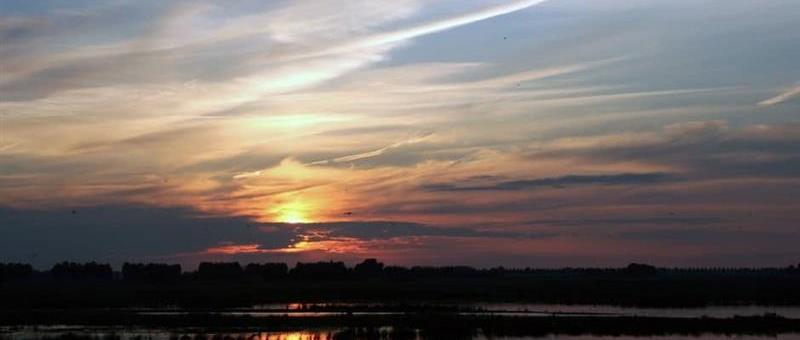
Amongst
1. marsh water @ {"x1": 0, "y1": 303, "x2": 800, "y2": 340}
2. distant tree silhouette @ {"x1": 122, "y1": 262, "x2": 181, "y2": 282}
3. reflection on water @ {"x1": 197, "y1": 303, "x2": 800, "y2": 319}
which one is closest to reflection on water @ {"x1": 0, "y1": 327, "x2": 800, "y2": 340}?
marsh water @ {"x1": 0, "y1": 303, "x2": 800, "y2": 340}

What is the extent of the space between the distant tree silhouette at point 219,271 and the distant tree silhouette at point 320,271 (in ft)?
32.5

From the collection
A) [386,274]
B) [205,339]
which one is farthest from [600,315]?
[386,274]

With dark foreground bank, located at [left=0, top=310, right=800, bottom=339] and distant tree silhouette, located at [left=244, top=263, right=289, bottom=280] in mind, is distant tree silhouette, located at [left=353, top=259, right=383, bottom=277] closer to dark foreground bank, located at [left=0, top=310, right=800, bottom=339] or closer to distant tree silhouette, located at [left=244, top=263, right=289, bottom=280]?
distant tree silhouette, located at [left=244, top=263, right=289, bottom=280]

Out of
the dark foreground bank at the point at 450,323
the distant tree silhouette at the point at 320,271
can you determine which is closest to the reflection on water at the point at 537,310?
the dark foreground bank at the point at 450,323

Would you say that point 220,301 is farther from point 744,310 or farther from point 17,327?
point 744,310

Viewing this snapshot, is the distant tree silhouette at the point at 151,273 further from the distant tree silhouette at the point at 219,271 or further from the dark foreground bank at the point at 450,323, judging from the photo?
the dark foreground bank at the point at 450,323

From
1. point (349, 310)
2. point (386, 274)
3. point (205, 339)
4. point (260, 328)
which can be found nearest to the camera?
point (205, 339)

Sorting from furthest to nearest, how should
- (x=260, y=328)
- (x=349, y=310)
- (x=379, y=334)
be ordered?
(x=349, y=310) → (x=260, y=328) → (x=379, y=334)

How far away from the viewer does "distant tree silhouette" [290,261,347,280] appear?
160m

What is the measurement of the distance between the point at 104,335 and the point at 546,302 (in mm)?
45934

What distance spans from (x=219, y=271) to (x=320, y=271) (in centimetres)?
2021

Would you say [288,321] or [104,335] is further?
[288,321]

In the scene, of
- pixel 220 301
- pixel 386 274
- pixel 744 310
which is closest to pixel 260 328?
pixel 220 301

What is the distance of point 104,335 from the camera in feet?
165
